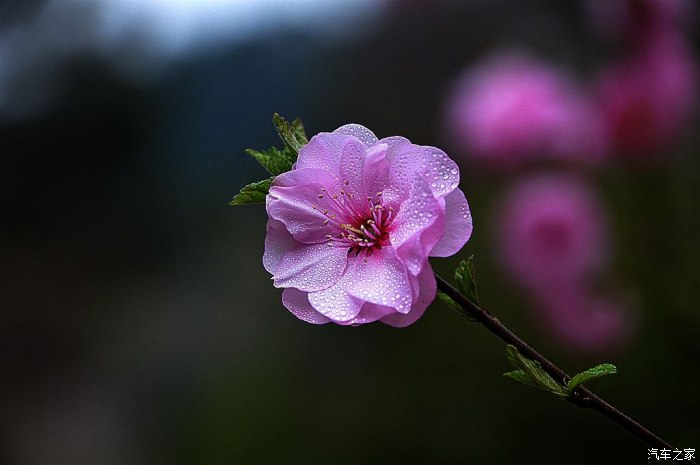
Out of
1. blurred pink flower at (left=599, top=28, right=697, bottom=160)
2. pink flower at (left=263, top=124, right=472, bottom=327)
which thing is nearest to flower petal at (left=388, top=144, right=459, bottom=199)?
pink flower at (left=263, top=124, right=472, bottom=327)

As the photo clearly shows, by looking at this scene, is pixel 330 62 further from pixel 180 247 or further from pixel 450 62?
pixel 180 247

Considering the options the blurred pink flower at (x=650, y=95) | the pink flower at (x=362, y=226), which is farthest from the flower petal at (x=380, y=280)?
the blurred pink flower at (x=650, y=95)

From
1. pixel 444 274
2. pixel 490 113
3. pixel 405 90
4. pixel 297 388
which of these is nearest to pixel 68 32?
pixel 405 90

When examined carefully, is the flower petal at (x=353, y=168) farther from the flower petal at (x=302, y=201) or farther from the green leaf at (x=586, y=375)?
the green leaf at (x=586, y=375)

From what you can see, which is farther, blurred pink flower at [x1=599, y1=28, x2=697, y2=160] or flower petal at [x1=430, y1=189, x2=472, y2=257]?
blurred pink flower at [x1=599, y1=28, x2=697, y2=160]

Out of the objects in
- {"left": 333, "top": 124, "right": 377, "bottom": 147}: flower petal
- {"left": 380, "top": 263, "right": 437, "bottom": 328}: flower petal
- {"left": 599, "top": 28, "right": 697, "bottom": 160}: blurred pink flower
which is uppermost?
{"left": 333, "top": 124, "right": 377, "bottom": 147}: flower petal

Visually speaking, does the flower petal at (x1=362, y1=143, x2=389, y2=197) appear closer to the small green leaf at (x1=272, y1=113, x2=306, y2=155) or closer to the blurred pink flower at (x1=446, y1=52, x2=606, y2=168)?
the small green leaf at (x1=272, y1=113, x2=306, y2=155)
